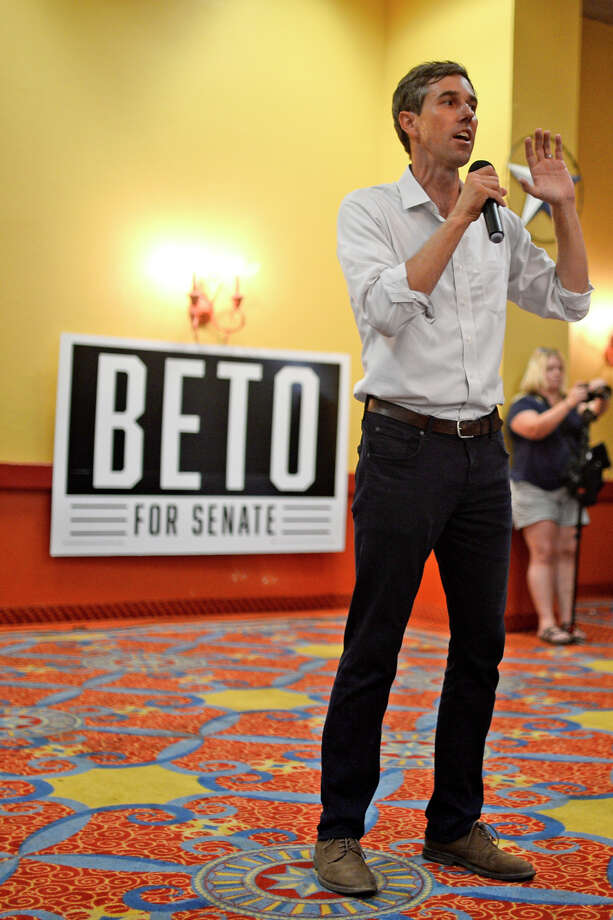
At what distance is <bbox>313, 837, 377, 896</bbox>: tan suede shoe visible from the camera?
81.8 inches

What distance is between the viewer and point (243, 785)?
282cm

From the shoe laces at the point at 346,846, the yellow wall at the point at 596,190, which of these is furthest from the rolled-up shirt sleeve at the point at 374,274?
the yellow wall at the point at 596,190

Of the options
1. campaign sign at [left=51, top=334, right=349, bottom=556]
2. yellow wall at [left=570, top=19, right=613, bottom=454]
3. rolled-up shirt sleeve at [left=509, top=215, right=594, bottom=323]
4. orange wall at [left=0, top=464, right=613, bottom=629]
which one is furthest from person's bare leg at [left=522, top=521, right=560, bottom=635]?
rolled-up shirt sleeve at [left=509, top=215, right=594, bottom=323]

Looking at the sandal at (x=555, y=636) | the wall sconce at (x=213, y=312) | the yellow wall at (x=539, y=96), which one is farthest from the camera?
the wall sconce at (x=213, y=312)

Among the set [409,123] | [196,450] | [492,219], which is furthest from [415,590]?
[196,450]

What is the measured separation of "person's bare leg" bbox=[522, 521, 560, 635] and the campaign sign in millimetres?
1186

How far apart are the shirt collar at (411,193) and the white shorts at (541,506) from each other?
11.0 ft

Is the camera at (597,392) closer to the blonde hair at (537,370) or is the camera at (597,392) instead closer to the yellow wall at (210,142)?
the blonde hair at (537,370)

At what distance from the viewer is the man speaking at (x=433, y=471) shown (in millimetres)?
2119

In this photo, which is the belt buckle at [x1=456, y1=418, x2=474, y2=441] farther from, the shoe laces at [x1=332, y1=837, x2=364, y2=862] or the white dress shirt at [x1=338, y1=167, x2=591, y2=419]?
the shoe laces at [x1=332, y1=837, x2=364, y2=862]

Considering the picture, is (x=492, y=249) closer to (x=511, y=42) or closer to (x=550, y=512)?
(x=550, y=512)

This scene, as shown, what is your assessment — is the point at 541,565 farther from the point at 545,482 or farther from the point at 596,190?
the point at 596,190

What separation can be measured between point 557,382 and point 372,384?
3.50 metres

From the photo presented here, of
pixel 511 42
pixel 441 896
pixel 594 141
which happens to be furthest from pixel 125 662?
pixel 594 141
